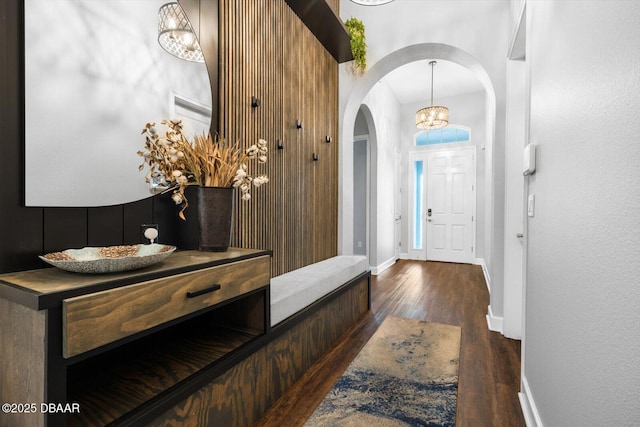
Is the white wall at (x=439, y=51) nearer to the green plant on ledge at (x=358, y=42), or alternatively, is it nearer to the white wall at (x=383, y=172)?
the green plant on ledge at (x=358, y=42)

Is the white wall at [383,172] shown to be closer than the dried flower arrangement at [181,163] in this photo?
No

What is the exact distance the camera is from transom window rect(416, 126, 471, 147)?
20.1 feet

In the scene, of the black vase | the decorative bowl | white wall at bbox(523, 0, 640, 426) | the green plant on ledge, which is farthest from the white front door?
the decorative bowl

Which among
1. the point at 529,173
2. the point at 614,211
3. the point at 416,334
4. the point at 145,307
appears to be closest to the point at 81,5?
the point at 145,307

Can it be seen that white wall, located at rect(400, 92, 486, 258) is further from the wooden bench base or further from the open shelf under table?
the open shelf under table

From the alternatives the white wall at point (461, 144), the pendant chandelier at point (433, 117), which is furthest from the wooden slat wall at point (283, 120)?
the white wall at point (461, 144)

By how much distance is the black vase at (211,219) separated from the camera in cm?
150

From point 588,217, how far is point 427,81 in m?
5.11

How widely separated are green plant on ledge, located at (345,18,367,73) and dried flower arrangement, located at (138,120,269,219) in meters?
2.27

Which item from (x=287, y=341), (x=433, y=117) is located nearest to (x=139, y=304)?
(x=287, y=341)

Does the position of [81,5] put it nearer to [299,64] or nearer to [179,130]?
[179,130]

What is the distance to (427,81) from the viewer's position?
5379mm

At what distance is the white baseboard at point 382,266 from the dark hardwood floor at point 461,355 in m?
0.37

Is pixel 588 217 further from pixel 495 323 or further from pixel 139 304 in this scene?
pixel 495 323
